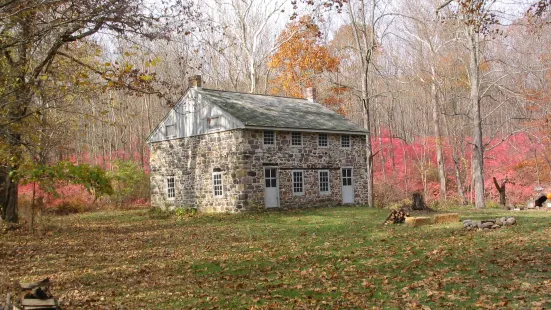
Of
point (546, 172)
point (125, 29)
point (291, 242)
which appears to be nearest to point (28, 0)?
point (125, 29)

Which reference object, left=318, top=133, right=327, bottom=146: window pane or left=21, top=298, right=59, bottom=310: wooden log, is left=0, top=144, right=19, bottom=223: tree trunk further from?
left=318, top=133, right=327, bottom=146: window pane

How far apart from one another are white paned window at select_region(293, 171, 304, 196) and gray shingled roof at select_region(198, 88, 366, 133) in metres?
2.21

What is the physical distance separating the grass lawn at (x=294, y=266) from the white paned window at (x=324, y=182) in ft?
25.3

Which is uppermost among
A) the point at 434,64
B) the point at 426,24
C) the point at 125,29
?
the point at 426,24

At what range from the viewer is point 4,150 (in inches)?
550

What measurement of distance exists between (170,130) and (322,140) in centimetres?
796

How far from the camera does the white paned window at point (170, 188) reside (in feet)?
83.0

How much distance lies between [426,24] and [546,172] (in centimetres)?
1152

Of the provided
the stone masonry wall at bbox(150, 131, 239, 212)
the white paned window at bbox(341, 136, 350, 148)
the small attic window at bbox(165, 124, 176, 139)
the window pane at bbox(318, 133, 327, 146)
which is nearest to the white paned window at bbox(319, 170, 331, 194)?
the window pane at bbox(318, 133, 327, 146)

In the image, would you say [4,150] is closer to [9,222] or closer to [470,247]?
[9,222]

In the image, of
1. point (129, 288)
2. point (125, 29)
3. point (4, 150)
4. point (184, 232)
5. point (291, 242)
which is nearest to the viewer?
point (129, 288)

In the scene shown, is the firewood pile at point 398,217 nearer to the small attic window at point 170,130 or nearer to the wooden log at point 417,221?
the wooden log at point 417,221

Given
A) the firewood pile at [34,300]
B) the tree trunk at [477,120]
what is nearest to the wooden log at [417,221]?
the tree trunk at [477,120]

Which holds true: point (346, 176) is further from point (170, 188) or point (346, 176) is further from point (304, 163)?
point (170, 188)
